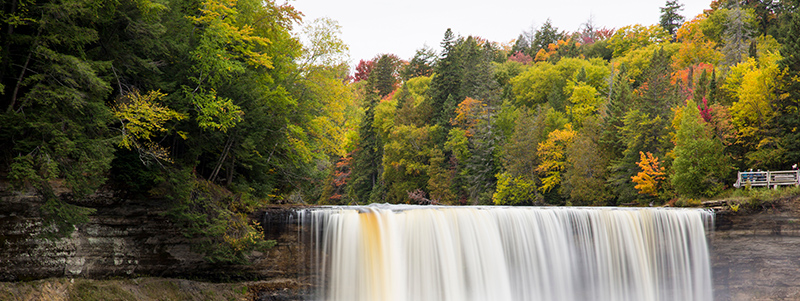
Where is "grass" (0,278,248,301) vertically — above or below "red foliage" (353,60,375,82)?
below

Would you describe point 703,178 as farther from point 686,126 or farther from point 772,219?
point 772,219

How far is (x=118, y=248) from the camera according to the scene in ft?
58.3

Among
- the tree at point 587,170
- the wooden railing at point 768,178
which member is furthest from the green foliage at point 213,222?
the tree at point 587,170

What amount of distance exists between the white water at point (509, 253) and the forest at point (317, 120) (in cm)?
379

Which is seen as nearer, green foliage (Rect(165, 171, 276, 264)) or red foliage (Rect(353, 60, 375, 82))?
green foliage (Rect(165, 171, 276, 264))

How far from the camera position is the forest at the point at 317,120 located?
48.4ft

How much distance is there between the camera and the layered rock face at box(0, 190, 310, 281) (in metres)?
15.5

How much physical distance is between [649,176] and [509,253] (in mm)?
19099

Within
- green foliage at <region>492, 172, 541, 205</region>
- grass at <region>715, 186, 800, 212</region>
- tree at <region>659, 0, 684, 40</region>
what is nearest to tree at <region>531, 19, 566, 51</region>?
tree at <region>659, 0, 684, 40</region>

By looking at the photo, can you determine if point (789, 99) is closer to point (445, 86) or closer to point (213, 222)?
point (213, 222)

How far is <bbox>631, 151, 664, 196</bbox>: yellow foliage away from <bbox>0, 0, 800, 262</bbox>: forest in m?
0.18

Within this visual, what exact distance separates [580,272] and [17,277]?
69.0 ft

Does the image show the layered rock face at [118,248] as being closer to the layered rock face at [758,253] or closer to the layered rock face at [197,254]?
the layered rock face at [197,254]

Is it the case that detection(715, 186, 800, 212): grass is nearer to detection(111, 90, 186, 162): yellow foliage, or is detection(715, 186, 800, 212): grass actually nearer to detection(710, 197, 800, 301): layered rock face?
detection(710, 197, 800, 301): layered rock face
